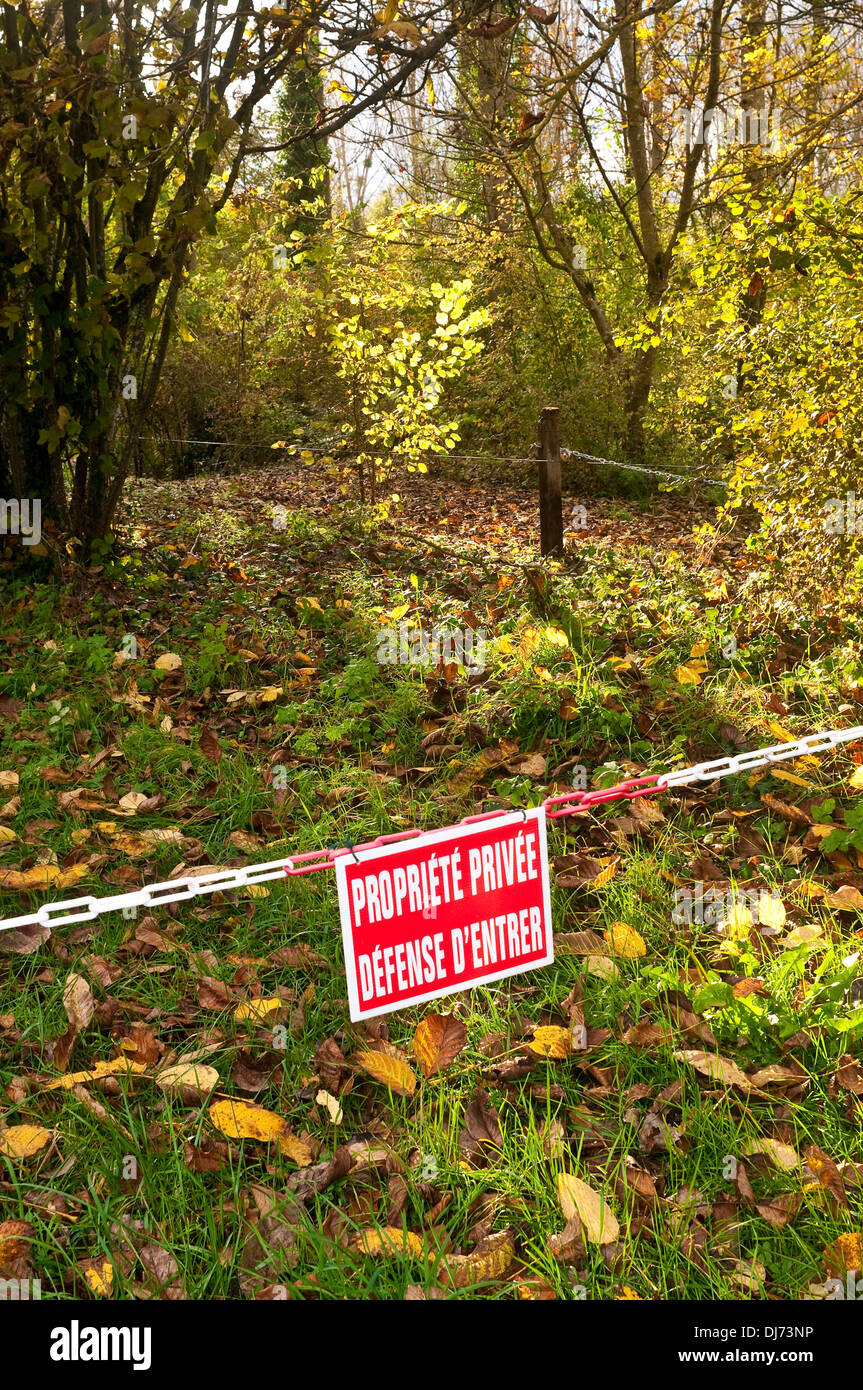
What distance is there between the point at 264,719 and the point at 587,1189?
2.80 metres

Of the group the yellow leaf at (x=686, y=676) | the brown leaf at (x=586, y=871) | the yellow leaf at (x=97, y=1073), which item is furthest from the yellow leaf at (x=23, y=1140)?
the yellow leaf at (x=686, y=676)

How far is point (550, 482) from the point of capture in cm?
684

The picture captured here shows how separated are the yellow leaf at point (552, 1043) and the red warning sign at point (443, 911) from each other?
20.6 inches

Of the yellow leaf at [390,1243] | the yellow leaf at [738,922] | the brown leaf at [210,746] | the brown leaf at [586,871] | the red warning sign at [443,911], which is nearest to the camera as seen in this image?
the red warning sign at [443,911]

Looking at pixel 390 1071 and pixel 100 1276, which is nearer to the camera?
pixel 100 1276

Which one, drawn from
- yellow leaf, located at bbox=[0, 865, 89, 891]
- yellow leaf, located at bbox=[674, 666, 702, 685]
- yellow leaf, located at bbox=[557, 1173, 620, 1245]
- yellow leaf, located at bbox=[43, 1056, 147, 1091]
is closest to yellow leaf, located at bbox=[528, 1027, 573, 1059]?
yellow leaf, located at bbox=[557, 1173, 620, 1245]

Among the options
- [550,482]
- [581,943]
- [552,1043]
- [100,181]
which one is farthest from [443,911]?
[550,482]

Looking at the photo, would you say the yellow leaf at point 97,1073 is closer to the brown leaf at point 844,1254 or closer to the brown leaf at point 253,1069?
the brown leaf at point 253,1069

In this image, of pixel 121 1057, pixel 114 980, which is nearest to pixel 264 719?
pixel 114 980

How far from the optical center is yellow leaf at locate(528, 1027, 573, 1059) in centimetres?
239

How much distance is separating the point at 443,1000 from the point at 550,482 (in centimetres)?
480

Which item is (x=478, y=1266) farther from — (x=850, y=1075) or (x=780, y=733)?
(x=780, y=733)

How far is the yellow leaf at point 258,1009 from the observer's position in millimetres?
2598

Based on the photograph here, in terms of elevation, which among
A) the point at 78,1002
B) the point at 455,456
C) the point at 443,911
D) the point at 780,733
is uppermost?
the point at 455,456
